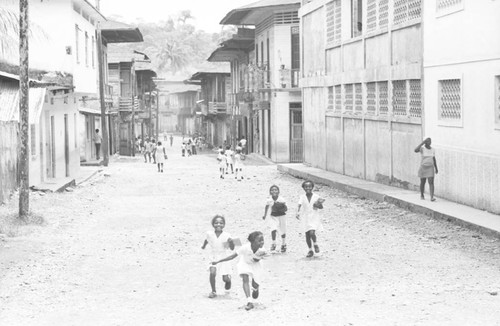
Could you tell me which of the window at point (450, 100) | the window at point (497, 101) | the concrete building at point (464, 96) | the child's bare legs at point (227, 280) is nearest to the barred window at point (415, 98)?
the concrete building at point (464, 96)

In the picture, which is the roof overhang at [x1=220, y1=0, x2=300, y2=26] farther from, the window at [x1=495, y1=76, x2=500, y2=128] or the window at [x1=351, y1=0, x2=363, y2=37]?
the window at [x1=495, y1=76, x2=500, y2=128]

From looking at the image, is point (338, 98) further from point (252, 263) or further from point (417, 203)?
point (252, 263)

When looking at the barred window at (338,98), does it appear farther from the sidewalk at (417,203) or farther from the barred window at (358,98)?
the sidewalk at (417,203)

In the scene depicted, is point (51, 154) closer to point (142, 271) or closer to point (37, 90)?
point (37, 90)

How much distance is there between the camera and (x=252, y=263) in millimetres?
10281

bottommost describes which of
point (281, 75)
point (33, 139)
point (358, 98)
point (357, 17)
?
point (33, 139)

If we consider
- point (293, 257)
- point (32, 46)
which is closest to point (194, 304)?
point (293, 257)

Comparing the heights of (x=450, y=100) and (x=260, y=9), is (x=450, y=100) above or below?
below

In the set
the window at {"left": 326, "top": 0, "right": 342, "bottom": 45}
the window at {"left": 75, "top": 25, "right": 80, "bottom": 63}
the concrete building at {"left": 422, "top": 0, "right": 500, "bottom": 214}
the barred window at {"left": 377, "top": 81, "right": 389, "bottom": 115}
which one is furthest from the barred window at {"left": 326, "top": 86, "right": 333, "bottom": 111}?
the concrete building at {"left": 422, "top": 0, "right": 500, "bottom": 214}

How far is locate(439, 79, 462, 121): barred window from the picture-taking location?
20.5 metres

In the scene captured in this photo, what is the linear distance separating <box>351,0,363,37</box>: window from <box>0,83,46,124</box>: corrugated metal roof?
11196mm

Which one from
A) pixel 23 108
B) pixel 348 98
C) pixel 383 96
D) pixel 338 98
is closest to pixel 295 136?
pixel 338 98

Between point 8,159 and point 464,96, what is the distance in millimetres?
10192

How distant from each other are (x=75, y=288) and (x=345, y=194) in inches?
581
